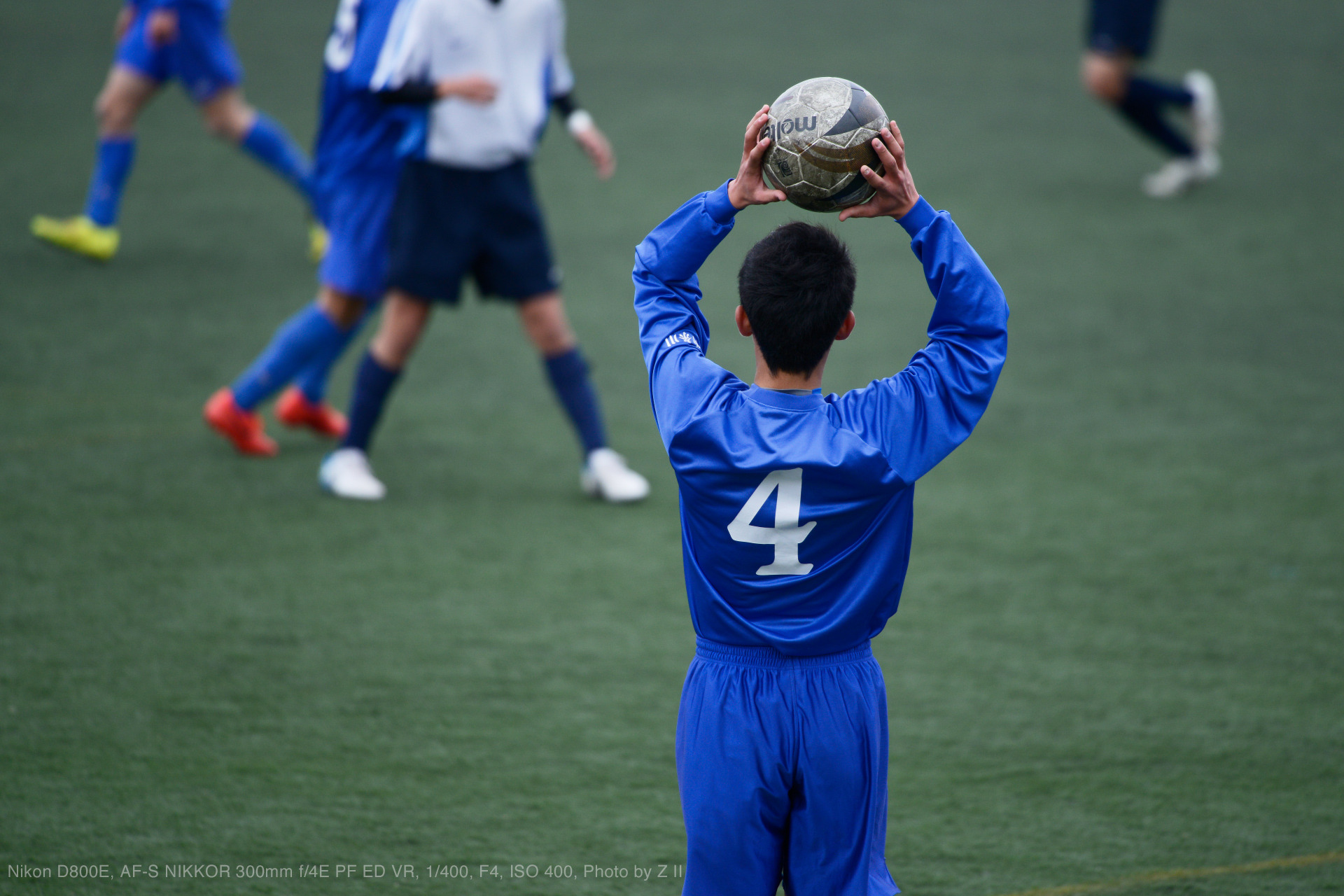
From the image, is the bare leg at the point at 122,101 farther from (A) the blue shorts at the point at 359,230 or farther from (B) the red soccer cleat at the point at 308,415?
(A) the blue shorts at the point at 359,230

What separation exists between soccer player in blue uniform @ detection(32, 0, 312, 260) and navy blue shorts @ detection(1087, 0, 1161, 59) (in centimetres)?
518

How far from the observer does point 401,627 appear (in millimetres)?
4277

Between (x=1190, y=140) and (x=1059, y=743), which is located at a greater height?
(x=1190, y=140)

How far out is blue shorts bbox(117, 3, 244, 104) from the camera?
773cm

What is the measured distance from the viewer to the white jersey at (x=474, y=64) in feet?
16.3

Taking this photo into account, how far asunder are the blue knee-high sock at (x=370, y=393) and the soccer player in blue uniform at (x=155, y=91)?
3.04 m

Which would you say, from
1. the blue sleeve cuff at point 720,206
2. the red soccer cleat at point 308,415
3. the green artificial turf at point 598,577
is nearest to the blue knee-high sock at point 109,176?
the green artificial turf at point 598,577

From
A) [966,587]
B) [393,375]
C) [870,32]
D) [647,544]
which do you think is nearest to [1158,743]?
[966,587]

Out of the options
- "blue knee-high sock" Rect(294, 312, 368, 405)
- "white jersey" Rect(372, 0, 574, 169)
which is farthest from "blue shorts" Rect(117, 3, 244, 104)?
"white jersey" Rect(372, 0, 574, 169)

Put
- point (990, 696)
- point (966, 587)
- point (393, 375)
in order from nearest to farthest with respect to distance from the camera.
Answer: point (990, 696)
point (966, 587)
point (393, 375)

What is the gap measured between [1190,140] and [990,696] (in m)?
7.25

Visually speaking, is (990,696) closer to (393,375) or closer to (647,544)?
(647,544)

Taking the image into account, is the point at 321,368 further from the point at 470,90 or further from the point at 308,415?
the point at 470,90

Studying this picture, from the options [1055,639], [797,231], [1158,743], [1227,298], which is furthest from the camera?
[1227,298]
